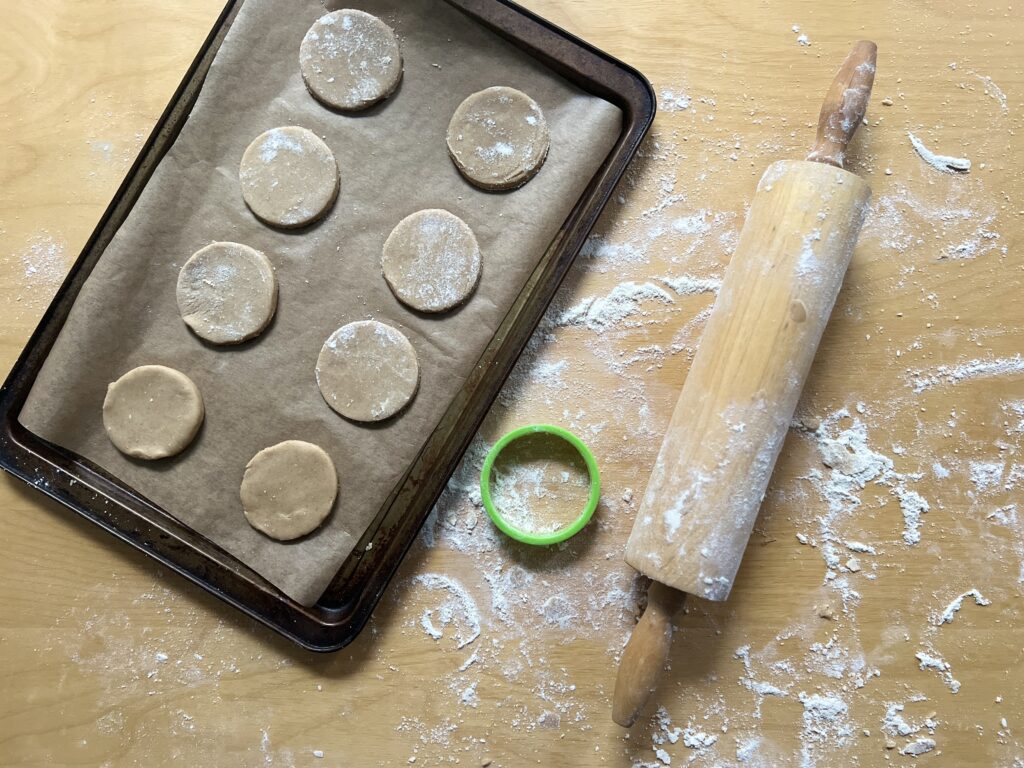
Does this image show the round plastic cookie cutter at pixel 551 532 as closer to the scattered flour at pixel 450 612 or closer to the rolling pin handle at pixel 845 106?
the scattered flour at pixel 450 612

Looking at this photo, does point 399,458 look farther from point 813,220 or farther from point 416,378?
point 813,220

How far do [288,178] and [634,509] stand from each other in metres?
0.74

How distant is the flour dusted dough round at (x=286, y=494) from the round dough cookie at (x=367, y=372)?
103 mm

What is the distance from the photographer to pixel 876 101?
45.9 inches

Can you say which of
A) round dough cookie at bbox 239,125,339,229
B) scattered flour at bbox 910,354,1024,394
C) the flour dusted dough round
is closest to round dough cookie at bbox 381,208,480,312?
round dough cookie at bbox 239,125,339,229

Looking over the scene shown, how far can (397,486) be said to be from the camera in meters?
1.11

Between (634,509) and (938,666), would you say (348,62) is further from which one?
(938,666)

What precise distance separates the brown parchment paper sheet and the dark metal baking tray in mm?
23

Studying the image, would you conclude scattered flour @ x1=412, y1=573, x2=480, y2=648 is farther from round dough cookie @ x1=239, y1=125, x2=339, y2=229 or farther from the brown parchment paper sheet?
round dough cookie @ x1=239, y1=125, x2=339, y2=229

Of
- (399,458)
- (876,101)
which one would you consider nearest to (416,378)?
(399,458)

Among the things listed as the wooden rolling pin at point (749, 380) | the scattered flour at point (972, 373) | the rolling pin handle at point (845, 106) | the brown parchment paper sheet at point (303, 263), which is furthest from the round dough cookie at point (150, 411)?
the scattered flour at point (972, 373)

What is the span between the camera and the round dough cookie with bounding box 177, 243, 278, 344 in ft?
3.60

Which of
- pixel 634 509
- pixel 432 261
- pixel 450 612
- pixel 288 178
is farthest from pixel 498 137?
pixel 450 612

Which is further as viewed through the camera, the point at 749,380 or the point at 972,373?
the point at 972,373
